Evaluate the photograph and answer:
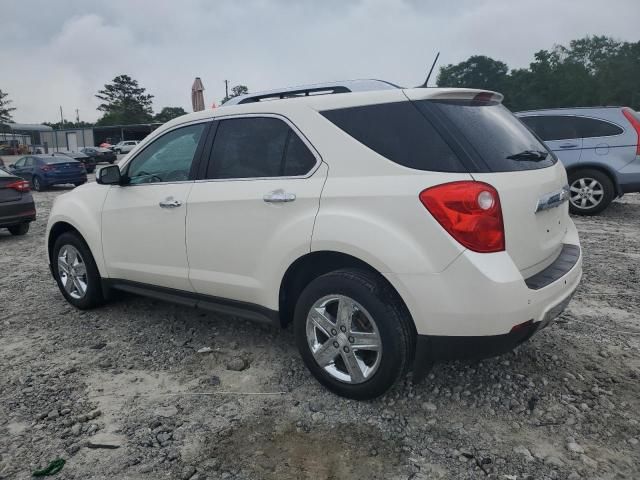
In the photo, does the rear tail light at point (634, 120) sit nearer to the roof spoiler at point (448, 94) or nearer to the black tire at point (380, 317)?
the roof spoiler at point (448, 94)

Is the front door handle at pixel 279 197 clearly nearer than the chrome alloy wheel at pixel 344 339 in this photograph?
No

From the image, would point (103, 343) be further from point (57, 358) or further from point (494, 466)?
point (494, 466)

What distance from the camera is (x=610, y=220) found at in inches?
318

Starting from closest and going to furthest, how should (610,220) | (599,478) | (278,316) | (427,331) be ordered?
(599,478)
(427,331)
(278,316)
(610,220)

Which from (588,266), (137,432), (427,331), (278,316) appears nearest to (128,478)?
(137,432)

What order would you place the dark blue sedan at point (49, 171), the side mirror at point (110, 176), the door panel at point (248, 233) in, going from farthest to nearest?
the dark blue sedan at point (49, 171) → the side mirror at point (110, 176) → the door panel at point (248, 233)

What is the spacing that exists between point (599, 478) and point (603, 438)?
1.08 feet

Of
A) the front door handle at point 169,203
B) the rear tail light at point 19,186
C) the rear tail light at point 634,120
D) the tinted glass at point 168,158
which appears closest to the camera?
the front door handle at point 169,203

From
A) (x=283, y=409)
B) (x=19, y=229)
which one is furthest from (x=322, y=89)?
(x=19, y=229)

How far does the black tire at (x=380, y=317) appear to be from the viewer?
2557 mm

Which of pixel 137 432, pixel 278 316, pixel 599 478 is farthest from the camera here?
pixel 278 316

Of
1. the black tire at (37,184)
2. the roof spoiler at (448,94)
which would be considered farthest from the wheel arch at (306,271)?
the black tire at (37,184)

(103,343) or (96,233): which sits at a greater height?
(96,233)

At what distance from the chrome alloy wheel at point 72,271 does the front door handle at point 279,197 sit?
2302 millimetres
